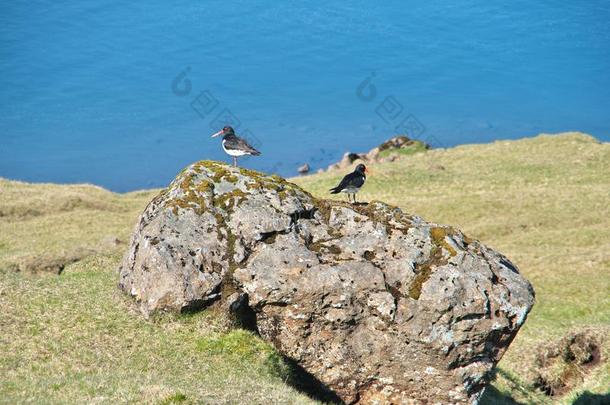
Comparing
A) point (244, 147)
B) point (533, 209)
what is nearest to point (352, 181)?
point (244, 147)

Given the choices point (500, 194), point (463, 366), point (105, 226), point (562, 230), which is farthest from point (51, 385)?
point (500, 194)

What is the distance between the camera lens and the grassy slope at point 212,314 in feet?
80.7

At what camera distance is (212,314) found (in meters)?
→ 28.7

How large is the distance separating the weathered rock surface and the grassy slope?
1373 mm

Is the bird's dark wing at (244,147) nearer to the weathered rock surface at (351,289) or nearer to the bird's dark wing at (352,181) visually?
the weathered rock surface at (351,289)

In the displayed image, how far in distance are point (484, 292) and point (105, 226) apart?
1655 inches

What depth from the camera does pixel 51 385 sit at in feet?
73.6

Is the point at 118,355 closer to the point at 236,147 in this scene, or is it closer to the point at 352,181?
the point at 236,147

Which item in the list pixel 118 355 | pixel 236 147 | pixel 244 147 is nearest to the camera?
pixel 118 355

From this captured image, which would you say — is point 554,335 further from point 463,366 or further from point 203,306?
point 203,306

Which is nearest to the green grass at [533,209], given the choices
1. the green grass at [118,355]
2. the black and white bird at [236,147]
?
the green grass at [118,355]

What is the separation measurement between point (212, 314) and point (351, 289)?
5.24 meters

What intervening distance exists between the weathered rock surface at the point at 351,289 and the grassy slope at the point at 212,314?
1.37 metres

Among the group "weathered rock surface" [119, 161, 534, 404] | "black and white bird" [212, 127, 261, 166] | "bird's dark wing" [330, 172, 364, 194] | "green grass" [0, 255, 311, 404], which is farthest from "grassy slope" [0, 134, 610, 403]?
"bird's dark wing" [330, 172, 364, 194]
